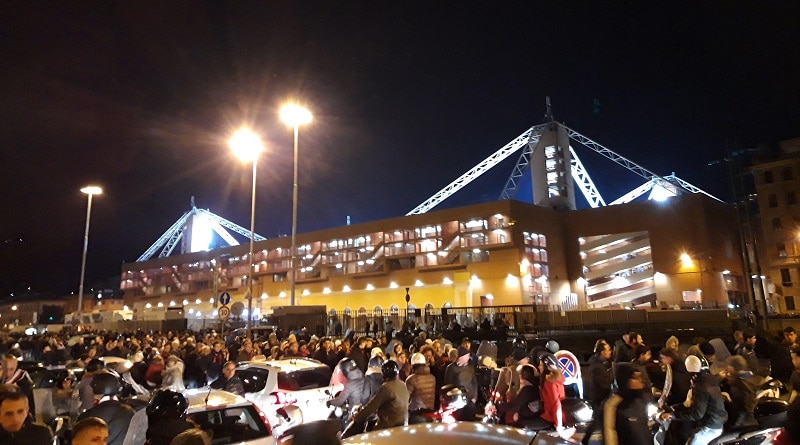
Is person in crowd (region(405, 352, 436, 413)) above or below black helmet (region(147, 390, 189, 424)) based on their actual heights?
below

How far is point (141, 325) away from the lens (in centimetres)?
4472

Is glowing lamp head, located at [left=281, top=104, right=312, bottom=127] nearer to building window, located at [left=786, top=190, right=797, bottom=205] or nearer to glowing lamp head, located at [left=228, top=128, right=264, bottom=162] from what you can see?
glowing lamp head, located at [left=228, top=128, right=264, bottom=162]

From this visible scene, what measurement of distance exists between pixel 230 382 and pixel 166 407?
4605 millimetres

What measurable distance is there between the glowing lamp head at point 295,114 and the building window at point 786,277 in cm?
5417

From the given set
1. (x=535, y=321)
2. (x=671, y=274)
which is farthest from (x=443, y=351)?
(x=671, y=274)

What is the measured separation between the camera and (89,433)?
3.65 metres

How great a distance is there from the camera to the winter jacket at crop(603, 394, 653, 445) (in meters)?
4.98

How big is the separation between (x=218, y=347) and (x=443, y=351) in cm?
513

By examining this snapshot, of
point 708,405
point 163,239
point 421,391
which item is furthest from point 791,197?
point 163,239

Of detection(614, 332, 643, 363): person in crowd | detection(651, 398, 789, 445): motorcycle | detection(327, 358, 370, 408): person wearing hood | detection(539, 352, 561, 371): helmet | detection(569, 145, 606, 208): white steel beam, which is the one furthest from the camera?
detection(569, 145, 606, 208): white steel beam

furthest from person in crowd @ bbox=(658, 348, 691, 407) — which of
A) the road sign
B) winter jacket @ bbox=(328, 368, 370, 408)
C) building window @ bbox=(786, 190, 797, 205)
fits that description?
building window @ bbox=(786, 190, 797, 205)

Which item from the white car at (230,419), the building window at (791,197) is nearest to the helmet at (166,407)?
the white car at (230,419)

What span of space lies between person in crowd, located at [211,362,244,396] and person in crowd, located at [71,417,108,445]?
5004 mm

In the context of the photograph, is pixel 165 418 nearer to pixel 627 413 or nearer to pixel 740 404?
pixel 627 413
